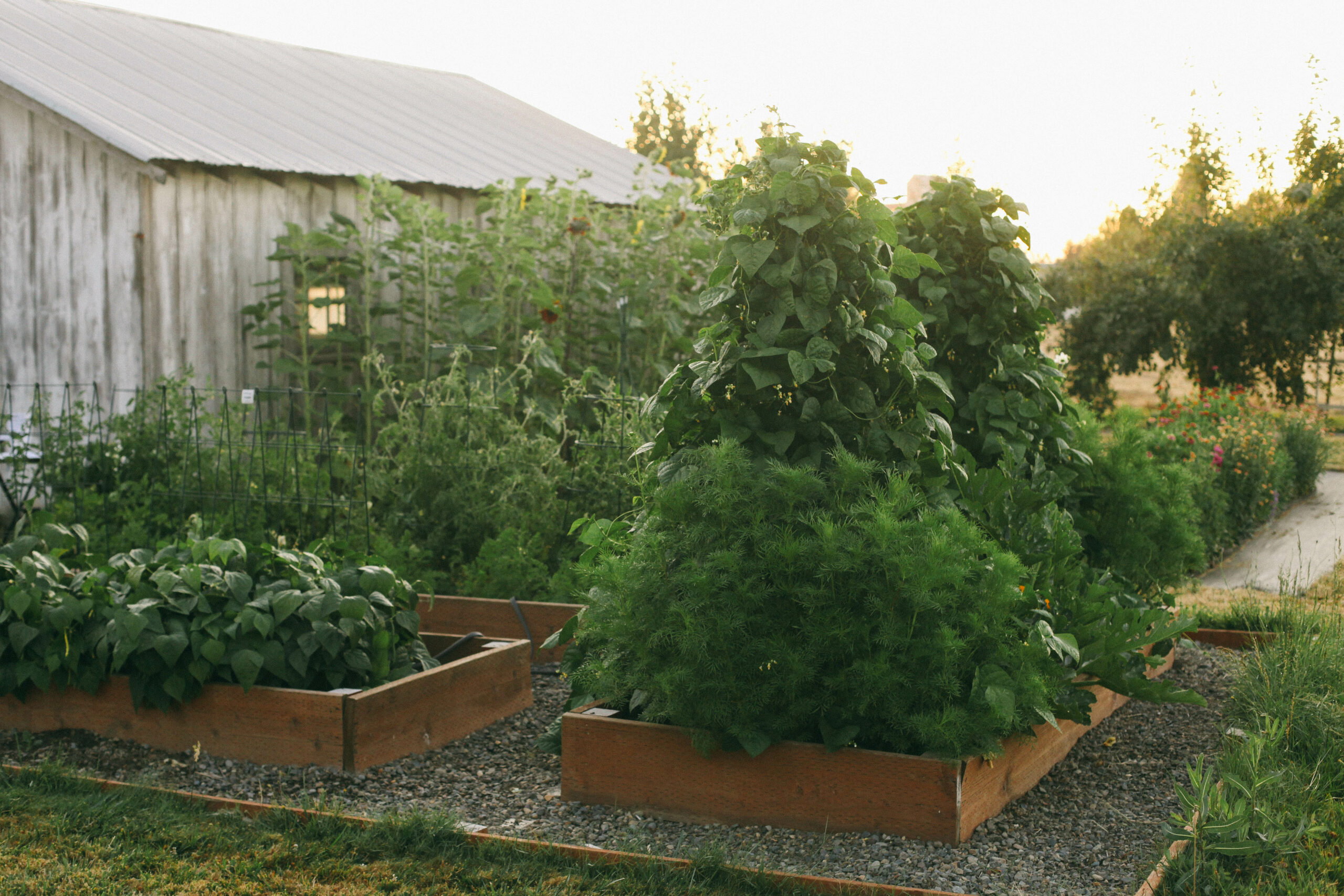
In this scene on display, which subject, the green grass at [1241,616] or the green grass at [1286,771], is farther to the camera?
the green grass at [1241,616]

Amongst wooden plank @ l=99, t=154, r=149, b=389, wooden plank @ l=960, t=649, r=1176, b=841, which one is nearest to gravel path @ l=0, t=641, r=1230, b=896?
wooden plank @ l=960, t=649, r=1176, b=841

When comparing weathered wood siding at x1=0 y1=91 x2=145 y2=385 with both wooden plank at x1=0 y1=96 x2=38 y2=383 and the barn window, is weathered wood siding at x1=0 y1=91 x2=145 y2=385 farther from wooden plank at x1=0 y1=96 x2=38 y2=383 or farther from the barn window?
the barn window

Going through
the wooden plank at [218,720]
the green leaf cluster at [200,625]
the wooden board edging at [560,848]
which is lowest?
the wooden board edging at [560,848]

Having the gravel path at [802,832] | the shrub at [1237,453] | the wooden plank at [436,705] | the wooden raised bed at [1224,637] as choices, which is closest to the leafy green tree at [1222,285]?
the shrub at [1237,453]

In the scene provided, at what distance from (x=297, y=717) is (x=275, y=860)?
2.40 ft

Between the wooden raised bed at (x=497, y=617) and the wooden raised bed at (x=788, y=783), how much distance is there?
1432mm

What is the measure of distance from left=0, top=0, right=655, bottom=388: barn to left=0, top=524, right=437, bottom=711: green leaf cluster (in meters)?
3.59

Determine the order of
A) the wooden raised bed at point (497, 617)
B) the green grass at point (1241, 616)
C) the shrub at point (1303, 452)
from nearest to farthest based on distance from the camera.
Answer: the green grass at point (1241, 616), the wooden raised bed at point (497, 617), the shrub at point (1303, 452)

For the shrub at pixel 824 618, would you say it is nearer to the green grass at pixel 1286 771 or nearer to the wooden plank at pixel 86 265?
the green grass at pixel 1286 771

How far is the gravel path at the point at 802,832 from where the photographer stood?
9.18 ft

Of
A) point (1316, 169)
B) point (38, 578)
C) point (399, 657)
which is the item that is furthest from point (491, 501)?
point (1316, 169)

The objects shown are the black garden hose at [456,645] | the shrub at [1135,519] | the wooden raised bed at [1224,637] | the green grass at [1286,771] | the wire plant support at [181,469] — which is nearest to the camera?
the green grass at [1286,771]

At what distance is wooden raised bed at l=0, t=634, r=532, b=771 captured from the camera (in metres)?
3.52

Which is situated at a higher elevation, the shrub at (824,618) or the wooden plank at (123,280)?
the wooden plank at (123,280)
